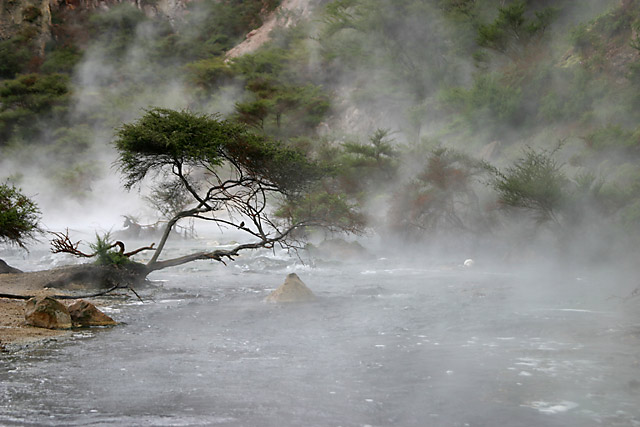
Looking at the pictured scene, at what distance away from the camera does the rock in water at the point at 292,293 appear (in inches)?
413

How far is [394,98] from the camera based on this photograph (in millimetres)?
33156

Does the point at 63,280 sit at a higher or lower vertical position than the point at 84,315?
higher

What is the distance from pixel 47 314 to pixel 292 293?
12.9ft

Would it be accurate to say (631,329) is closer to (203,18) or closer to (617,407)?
(617,407)

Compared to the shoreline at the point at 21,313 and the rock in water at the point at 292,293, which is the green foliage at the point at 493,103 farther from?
the shoreline at the point at 21,313

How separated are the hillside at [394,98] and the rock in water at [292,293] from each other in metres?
4.11

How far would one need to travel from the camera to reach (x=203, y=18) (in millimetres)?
58719

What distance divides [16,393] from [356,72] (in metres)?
34.5

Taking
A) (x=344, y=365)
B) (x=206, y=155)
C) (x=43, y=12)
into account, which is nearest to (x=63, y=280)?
(x=206, y=155)

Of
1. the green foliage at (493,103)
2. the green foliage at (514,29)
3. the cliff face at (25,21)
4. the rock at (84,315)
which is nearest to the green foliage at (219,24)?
the cliff face at (25,21)

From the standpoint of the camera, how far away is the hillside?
1638cm

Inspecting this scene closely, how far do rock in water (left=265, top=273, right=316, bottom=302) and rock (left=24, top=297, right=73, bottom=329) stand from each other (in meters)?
3.49

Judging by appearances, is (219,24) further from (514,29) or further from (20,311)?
(20,311)

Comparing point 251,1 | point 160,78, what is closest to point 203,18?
point 251,1
